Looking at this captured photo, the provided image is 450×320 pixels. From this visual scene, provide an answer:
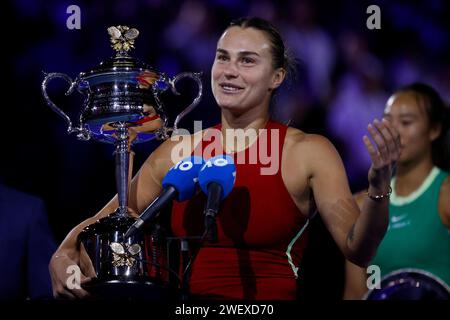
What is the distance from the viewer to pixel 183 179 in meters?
1.57

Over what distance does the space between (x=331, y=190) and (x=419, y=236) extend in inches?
37.6

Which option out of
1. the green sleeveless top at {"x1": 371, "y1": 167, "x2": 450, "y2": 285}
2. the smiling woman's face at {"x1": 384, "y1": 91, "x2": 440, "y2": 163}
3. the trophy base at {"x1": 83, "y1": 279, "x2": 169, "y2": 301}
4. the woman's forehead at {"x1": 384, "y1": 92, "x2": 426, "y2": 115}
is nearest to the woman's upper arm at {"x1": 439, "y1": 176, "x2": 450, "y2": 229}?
the green sleeveless top at {"x1": 371, "y1": 167, "x2": 450, "y2": 285}

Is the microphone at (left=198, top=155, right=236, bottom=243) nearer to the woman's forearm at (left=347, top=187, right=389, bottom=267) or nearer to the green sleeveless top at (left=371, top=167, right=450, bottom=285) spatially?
the woman's forearm at (left=347, top=187, right=389, bottom=267)

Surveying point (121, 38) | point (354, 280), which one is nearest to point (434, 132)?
point (354, 280)

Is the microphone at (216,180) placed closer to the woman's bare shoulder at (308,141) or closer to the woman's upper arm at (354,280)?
the woman's bare shoulder at (308,141)

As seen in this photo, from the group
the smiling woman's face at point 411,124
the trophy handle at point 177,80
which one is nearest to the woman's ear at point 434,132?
the smiling woman's face at point 411,124

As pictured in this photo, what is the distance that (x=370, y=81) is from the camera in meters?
2.91

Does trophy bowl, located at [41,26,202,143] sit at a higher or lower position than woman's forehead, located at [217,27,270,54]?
lower

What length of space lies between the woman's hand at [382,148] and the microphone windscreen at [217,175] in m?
0.24

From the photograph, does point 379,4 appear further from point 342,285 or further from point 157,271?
point 157,271

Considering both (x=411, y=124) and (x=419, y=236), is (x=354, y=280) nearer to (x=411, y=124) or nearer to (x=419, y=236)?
(x=419, y=236)

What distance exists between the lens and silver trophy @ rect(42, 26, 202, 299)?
1.65 meters
